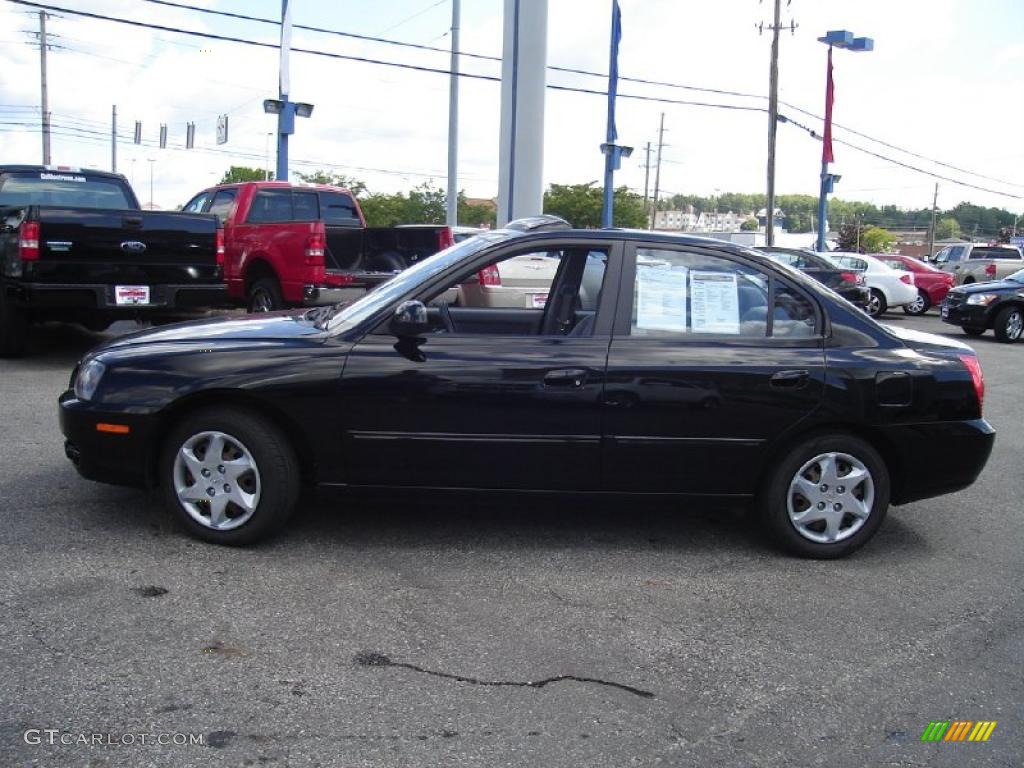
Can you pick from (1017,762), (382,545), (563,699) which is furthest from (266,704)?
(1017,762)

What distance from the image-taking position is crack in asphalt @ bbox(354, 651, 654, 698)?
11.2ft

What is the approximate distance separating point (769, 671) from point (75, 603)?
2.79 meters

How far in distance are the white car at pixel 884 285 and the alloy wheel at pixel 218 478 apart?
62.9 feet

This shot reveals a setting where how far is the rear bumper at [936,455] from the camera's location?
4.84 meters

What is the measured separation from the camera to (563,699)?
10.9 feet

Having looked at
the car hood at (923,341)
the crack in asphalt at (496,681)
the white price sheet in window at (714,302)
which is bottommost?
the crack in asphalt at (496,681)

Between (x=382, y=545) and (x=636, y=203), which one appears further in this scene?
(x=636, y=203)

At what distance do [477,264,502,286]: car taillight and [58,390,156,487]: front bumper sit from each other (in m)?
1.82

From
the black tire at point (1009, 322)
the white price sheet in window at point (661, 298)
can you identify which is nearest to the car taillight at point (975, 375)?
the white price sheet in window at point (661, 298)

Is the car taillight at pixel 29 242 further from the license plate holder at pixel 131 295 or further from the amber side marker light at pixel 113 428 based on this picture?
the amber side marker light at pixel 113 428

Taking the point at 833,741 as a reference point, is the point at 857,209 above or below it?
above

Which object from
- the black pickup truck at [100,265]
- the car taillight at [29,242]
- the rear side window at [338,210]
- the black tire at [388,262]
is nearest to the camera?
the car taillight at [29,242]

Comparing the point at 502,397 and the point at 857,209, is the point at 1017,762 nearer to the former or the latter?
the point at 502,397

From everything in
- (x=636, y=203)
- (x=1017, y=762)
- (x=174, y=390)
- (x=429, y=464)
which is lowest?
(x=1017, y=762)
